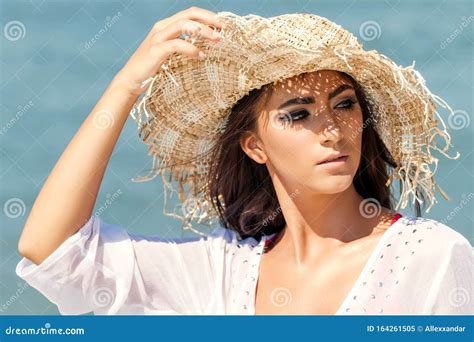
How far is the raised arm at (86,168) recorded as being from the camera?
158 inches

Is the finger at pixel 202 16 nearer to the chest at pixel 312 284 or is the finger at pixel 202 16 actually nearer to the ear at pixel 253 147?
the ear at pixel 253 147

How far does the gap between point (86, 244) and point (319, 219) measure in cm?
92

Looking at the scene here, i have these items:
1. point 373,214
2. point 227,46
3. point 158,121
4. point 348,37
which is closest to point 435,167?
point 373,214

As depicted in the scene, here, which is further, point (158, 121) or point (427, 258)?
point (158, 121)

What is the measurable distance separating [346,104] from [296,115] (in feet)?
0.64

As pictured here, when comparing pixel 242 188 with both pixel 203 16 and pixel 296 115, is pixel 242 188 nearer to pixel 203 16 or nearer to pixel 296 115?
pixel 296 115

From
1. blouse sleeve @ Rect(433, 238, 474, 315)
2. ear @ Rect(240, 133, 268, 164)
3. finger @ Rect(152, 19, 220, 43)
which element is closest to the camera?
blouse sleeve @ Rect(433, 238, 474, 315)

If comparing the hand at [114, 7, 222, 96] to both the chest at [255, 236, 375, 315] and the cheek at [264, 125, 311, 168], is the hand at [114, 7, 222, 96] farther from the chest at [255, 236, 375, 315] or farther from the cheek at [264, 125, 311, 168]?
the chest at [255, 236, 375, 315]

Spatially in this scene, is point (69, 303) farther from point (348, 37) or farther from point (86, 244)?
point (348, 37)

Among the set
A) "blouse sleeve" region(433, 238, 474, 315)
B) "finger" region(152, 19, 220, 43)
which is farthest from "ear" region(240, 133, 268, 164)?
"blouse sleeve" region(433, 238, 474, 315)

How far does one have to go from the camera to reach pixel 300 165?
155 inches

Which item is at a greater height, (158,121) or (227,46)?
(227,46)

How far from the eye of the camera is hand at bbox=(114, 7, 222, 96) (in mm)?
3855

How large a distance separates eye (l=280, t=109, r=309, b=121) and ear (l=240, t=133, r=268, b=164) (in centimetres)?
28
